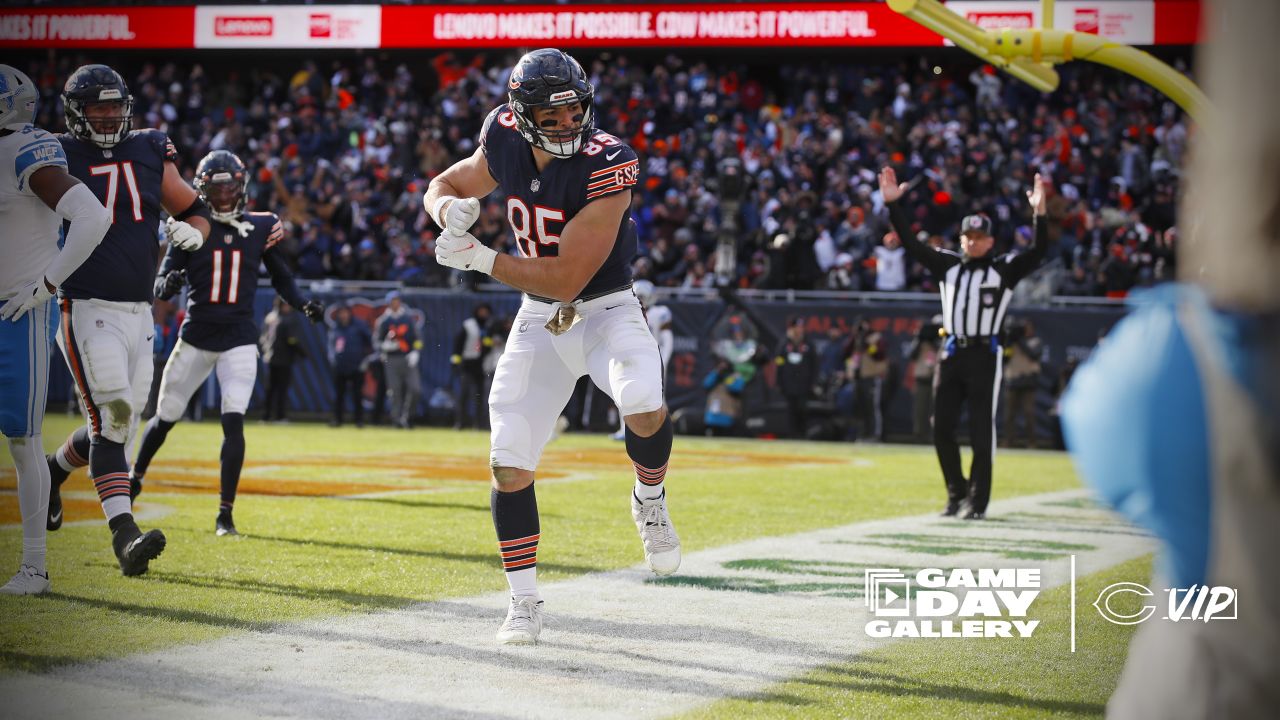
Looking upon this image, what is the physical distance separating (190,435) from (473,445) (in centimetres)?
345

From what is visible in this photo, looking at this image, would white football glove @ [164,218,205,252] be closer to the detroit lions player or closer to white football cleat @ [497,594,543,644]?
the detroit lions player

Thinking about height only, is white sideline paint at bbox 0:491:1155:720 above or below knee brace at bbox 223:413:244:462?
below

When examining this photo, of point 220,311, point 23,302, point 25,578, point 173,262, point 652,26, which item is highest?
point 652,26


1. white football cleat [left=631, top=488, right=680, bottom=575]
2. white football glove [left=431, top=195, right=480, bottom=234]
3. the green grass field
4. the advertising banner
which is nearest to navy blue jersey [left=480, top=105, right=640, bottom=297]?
white football glove [left=431, top=195, right=480, bottom=234]

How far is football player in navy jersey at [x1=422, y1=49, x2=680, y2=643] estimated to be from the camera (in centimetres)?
469

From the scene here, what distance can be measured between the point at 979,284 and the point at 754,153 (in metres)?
13.3

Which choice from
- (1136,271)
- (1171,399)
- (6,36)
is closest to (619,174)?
(1171,399)

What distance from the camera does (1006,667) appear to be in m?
4.40

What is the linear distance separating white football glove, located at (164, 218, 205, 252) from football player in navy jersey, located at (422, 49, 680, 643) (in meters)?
1.91

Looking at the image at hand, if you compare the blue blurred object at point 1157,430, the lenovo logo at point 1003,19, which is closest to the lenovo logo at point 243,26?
the lenovo logo at point 1003,19

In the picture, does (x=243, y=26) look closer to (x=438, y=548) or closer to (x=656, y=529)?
(x=438, y=548)

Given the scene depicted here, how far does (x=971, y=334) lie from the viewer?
9.05m

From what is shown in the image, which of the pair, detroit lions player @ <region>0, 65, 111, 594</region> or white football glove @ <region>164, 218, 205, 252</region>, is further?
white football glove @ <region>164, 218, 205, 252</region>

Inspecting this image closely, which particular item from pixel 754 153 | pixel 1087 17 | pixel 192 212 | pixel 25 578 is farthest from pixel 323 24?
pixel 25 578
